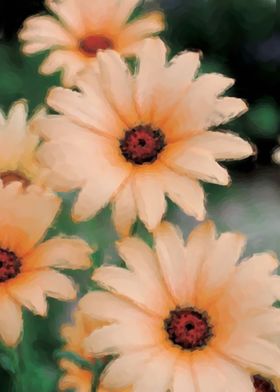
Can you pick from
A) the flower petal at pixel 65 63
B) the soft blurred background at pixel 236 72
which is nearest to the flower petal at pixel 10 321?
the flower petal at pixel 65 63

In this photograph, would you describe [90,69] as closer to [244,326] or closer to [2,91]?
[244,326]

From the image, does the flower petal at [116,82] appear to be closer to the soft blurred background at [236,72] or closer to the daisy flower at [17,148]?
the daisy flower at [17,148]

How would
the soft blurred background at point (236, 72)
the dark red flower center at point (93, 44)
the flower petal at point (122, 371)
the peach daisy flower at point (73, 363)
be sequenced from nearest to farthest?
1. the flower petal at point (122, 371)
2. the peach daisy flower at point (73, 363)
3. the dark red flower center at point (93, 44)
4. the soft blurred background at point (236, 72)

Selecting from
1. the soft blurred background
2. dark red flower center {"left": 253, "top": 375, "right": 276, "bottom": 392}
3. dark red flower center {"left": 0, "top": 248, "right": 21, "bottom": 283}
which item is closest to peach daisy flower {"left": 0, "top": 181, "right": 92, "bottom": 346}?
dark red flower center {"left": 0, "top": 248, "right": 21, "bottom": 283}

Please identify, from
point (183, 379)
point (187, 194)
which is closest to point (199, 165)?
point (187, 194)

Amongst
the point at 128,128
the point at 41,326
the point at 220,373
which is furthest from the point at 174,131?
the point at 41,326

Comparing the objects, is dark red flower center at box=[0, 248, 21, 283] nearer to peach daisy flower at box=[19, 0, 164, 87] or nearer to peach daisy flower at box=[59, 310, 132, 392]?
peach daisy flower at box=[59, 310, 132, 392]

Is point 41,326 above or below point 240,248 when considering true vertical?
below
